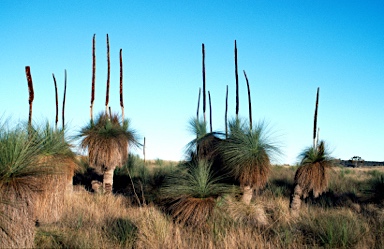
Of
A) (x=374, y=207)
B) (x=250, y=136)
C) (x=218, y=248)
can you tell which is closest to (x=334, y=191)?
(x=374, y=207)

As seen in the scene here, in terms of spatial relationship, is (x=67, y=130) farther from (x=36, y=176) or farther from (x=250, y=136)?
(x=250, y=136)

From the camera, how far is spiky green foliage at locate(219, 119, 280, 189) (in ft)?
40.5

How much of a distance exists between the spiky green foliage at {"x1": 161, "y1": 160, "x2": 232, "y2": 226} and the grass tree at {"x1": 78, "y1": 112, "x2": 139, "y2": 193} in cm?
617

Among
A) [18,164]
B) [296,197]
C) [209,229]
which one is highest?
[18,164]

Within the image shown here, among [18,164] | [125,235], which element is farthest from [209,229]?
[18,164]

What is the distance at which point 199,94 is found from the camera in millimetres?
27094

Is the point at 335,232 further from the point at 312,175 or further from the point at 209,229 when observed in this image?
the point at 312,175

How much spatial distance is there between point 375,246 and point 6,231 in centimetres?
656

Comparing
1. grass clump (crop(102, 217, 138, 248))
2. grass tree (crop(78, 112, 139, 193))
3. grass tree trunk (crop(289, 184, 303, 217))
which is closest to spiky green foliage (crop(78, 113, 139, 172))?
grass tree (crop(78, 112, 139, 193))

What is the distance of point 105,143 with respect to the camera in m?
16.1

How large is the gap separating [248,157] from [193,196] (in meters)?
3.11

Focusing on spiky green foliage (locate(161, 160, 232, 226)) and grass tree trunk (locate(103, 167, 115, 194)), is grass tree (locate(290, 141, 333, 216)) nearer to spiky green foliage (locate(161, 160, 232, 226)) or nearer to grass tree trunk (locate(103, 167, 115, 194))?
spiky green foliage (locate(161, 160, 232, 226))

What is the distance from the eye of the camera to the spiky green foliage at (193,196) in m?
9.50

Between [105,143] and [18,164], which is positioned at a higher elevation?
[105,143]
